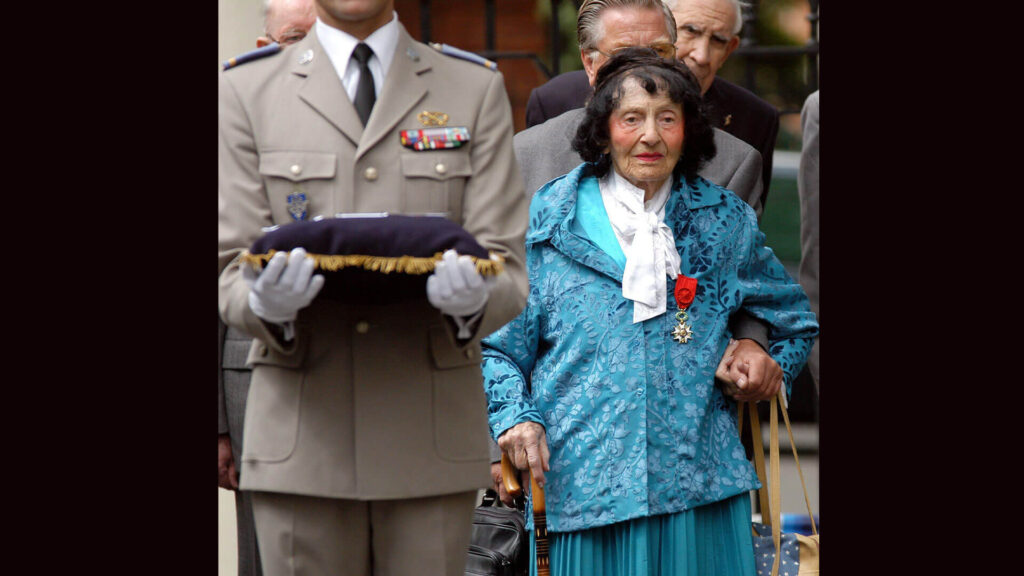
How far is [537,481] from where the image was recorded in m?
3.85

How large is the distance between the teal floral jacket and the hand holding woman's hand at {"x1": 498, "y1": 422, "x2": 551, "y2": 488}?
0.08ft

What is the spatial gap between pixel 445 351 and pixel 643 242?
3.23 ft

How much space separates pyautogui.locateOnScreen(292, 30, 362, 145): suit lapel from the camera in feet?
10.1

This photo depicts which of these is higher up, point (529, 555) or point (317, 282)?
point (317, 282)

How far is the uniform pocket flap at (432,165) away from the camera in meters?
3.09

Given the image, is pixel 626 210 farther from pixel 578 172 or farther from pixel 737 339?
pixel 737 339

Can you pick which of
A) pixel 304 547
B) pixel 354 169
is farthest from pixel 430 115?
pixel 304 547

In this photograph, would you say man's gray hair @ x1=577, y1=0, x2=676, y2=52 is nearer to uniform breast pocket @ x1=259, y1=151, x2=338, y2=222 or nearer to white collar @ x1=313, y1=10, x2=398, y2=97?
white collar @ x1=313, y1=10, x2=398, y2=97

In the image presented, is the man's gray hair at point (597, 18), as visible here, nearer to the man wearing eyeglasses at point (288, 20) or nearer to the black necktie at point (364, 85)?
the man wearing eyeglasses at point (288, 20)

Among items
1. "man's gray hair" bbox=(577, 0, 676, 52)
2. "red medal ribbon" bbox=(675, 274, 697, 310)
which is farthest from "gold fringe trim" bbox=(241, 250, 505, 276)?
"man's gray hair" bbox=(577, 0, 676, 52)

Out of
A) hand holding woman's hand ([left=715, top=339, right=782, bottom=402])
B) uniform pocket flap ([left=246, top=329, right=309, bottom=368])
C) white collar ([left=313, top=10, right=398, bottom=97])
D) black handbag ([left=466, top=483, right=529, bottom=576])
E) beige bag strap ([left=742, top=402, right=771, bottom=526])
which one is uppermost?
white collar ([left=313, top=10, right=398, bottom=97])

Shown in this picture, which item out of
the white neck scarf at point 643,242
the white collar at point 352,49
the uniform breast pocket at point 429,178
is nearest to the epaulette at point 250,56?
the white collar at point 352,49

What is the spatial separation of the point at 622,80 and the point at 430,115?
1083mm

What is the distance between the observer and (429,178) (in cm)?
310
